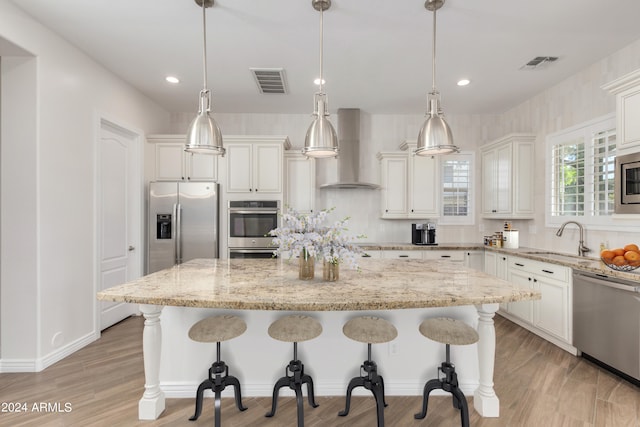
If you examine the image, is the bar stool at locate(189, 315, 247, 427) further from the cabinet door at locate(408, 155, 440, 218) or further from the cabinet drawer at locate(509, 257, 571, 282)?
the cabinet door at locate(408, 155, 440, 218)

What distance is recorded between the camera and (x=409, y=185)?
4703 millimetres

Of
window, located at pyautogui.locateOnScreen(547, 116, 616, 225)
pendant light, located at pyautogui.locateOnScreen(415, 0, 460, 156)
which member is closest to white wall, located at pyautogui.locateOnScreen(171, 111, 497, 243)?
window, located at pyautogui.locateOnScreen(547, 116, 616, 225)

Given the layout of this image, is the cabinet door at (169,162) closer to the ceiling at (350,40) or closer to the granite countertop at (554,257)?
the ceiling at (350,40)

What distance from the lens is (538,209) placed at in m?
4.07

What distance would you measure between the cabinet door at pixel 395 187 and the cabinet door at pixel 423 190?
106 millimetres

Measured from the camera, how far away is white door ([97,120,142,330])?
11.3ft

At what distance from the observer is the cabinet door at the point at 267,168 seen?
426 centimetres

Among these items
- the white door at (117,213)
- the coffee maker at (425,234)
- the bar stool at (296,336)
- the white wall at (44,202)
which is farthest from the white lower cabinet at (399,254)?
the white wall at (44,202)

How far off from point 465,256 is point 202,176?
12.8ft

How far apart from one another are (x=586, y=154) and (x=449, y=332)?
3022 millimetres

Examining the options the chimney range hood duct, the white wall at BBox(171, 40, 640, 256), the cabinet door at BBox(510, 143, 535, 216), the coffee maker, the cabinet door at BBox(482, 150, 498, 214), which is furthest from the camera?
the white wall at BBox(171, 40, 640, 256)

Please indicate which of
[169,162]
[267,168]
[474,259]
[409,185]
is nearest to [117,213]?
[169,162]

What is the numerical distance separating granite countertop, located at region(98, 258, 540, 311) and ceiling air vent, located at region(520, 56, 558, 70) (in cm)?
243

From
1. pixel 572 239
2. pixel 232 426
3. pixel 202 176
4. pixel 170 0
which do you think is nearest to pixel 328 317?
pixel 232 426
